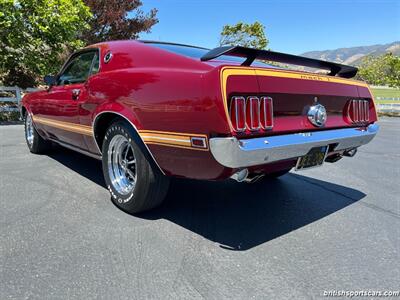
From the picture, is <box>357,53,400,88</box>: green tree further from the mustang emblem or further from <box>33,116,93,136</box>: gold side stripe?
<box>33,116,93,136</box>: gold side stripe

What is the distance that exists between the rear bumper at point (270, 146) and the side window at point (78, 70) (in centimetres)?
217

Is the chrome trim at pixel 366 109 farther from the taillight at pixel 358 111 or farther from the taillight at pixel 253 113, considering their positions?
the taillight at pixel 253 113

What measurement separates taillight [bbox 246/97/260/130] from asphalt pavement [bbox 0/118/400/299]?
901 mm

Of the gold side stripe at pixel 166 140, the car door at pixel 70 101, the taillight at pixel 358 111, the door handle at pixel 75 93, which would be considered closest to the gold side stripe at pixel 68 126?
the car door at pixel 70 101

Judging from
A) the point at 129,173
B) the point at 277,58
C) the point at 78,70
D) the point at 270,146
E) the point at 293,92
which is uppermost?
the point at 78,70

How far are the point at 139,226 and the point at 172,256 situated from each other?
1.91 ft

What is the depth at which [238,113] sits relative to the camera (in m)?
2.37

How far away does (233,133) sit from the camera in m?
2.32

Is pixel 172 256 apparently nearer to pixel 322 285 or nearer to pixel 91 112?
pixel 322 285

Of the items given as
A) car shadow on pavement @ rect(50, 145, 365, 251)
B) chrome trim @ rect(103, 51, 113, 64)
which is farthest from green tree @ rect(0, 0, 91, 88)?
chrome trim @ rect(103, 51, 113, 64)

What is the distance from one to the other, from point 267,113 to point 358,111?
4.74ft

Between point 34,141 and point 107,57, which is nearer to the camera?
point 107,57

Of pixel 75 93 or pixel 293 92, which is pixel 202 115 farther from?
pixel 75 93

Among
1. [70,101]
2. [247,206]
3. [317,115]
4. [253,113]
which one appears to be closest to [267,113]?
[253,113]
